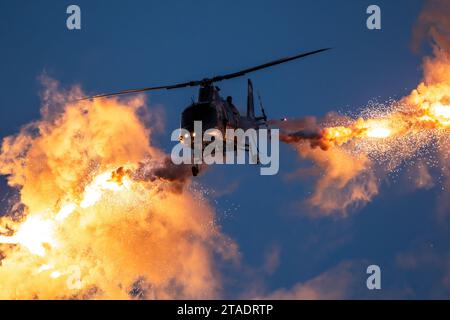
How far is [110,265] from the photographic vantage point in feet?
173

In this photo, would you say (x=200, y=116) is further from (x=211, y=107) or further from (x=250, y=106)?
(x=250, y=106)

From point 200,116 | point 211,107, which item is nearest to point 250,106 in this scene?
point 211,107

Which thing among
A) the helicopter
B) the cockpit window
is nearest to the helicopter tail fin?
the helicopter

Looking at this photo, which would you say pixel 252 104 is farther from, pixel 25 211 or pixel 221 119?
pixel 25 211

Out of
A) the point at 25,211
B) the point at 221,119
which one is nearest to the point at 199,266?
the point at 25,211

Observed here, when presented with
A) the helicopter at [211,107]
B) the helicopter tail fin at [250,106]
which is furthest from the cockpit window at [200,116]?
the helicopter tail fin at [250,106]

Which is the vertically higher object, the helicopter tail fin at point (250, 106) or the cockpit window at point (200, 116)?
the helicopter tail fin at point (250, 106)

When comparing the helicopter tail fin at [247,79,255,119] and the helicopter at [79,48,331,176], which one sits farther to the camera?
the helicopter tail fin at [247,79,255,119]

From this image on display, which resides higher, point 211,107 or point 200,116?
point 211,107

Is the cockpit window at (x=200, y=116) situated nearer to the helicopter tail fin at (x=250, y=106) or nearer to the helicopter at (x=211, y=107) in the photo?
the helicopter at (x=211, y=107)

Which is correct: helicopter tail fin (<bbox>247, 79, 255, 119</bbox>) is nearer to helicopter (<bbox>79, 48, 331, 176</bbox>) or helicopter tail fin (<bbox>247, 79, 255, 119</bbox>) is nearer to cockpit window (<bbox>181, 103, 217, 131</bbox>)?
helicopter (<bbox>79, 48, 331, 176</bbox>)

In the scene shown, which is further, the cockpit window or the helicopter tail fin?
the helicopter tail fin

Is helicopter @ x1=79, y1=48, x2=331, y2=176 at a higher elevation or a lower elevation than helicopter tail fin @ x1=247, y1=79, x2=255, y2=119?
lower
